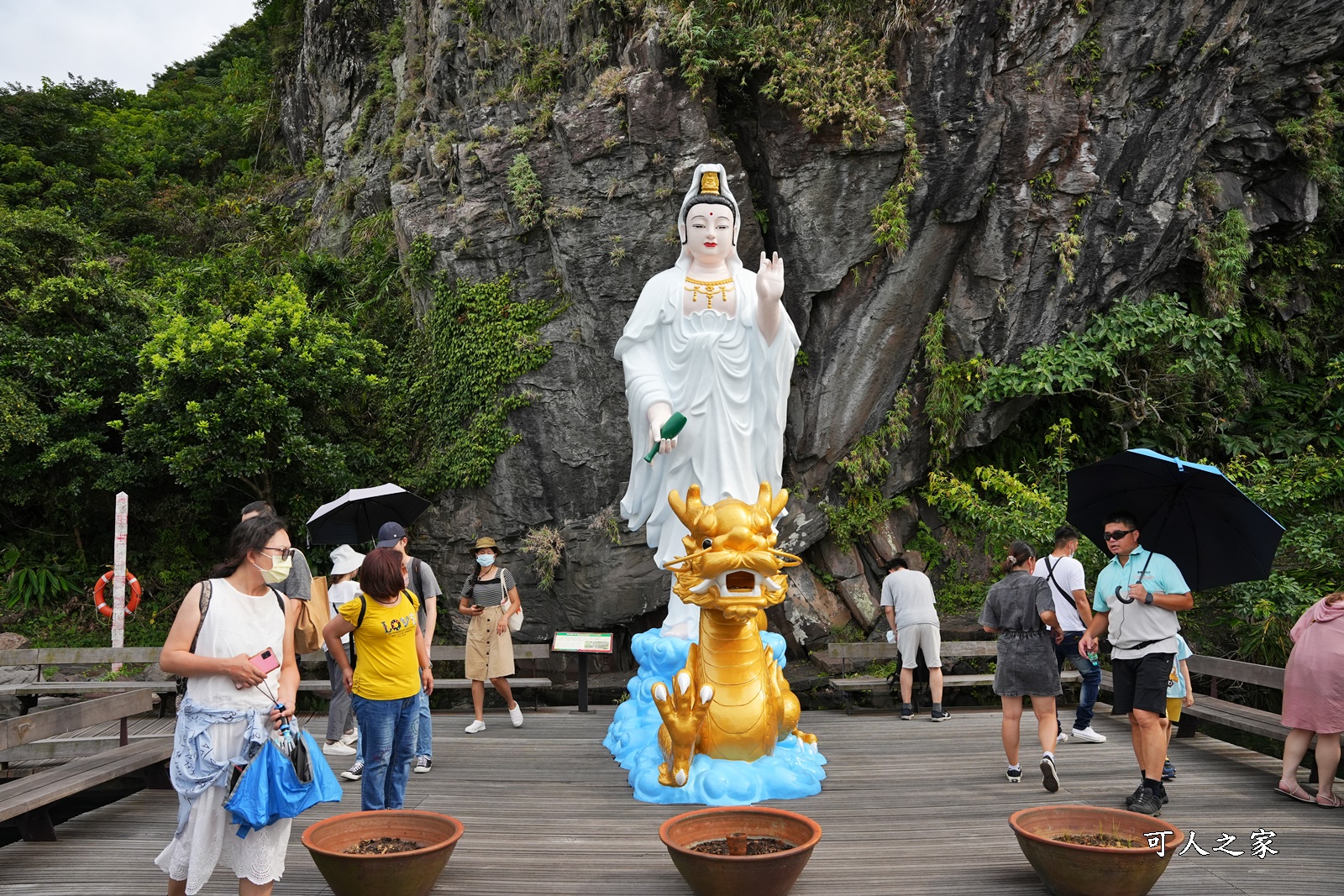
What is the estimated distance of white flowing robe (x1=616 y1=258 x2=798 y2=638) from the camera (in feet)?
20.9

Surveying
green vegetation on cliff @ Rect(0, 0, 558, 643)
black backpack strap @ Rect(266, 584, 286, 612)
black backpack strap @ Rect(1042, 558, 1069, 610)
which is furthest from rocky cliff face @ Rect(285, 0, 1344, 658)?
black backpack strap @ Rect(266, 584, 286, 612)

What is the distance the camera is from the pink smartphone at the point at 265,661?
11.0 ft

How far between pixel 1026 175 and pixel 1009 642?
700cm

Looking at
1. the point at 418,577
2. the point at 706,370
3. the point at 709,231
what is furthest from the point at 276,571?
the point at 709,231

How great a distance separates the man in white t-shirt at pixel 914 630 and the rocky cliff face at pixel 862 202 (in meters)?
2.81

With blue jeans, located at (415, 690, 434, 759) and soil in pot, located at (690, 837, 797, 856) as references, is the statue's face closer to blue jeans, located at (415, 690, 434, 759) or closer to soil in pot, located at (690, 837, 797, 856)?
blue jeans, located at (415, 690, 434, 759)

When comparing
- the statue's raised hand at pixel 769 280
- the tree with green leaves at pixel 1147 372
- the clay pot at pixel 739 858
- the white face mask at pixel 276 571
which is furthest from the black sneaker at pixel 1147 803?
the tree with green leaves at pixel 1147 372

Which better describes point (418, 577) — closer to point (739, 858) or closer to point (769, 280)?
point (769, 280)

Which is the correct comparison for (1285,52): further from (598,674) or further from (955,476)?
(598,674)

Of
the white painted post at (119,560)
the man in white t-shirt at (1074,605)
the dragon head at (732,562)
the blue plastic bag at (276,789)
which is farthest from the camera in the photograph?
the white painted post at (119,560)

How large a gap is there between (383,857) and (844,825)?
2462 mm

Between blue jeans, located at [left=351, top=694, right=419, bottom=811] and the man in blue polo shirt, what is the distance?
371cm

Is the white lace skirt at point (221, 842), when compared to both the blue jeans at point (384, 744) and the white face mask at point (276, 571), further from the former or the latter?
the blue jeans at point (384, 744)

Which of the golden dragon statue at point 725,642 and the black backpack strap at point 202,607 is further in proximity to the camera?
the golden dragon statue at point 725,642
